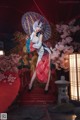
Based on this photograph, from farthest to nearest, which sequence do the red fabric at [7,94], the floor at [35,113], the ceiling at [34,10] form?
the ceiling at [34,10] < the red fabric at [7,94] < the floor at [35,113]

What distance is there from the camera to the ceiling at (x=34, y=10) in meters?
4.43

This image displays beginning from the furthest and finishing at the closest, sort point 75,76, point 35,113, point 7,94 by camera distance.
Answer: point 7,94 < point 75,76 < point 35,113

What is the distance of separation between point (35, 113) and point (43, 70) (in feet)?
3.12

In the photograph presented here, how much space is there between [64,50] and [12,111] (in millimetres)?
1662

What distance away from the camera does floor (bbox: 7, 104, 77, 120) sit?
146 inches

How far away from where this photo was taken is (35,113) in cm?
398

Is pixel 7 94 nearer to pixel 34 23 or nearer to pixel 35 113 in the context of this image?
pixel 35 113

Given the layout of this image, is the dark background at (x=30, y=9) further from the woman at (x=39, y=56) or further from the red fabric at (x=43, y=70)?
the red fabric at (x=43, y=70)

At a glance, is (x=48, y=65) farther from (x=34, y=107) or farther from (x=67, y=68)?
(x=34, y=107)

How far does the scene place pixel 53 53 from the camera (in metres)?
4.54

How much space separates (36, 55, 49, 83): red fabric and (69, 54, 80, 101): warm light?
576 millimetres

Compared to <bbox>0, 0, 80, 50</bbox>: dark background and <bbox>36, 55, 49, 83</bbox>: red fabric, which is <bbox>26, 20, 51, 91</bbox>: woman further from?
<bbox>0, 0, 80, 50</bbox>: dark background

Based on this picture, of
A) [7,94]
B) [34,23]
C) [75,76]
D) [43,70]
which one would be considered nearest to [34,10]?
[34,23]

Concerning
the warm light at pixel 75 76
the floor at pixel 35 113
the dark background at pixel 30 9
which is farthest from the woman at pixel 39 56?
the warm light at pixel 75 76
